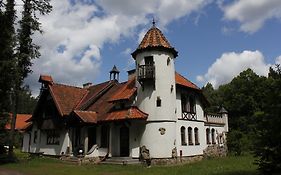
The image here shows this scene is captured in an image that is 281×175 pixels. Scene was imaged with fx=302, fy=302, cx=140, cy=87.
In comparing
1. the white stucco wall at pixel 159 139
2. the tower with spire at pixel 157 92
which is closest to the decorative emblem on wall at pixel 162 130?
the tower with spire at pixel 157 92

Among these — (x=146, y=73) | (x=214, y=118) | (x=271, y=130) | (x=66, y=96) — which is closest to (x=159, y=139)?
(x=146, y=73)

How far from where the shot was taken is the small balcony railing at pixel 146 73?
25844 millimetres

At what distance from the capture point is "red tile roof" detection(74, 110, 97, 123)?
27.9 metres

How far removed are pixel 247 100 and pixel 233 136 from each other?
2014cm

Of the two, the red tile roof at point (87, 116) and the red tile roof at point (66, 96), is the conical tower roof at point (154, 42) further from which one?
the red tile roof at point (66, 96)

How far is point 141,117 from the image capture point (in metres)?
25.2

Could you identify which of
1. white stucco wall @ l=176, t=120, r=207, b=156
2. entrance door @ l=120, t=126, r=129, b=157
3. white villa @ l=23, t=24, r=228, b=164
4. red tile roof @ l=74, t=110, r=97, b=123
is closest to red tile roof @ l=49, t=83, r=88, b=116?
white villa @ l=23, t=24, r=228, b=164

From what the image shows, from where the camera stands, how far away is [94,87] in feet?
121

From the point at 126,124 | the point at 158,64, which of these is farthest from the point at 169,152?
the point at 158,64

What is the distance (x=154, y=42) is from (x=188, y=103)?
693 centimetres

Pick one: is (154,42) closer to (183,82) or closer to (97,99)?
(183,82)

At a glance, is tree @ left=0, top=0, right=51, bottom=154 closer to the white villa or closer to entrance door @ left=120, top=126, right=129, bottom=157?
the white villa

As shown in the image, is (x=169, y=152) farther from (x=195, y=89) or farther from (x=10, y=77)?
(x=10, y=77)

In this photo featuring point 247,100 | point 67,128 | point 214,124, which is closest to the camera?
point 67,128
